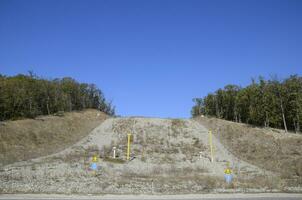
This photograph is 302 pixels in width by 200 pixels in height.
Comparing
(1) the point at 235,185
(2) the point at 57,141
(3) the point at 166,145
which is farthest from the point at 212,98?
(1) the point at 235,185

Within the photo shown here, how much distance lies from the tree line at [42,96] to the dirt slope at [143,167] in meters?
13.2

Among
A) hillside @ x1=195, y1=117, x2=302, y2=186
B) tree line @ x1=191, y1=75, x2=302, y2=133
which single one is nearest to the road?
hillside @ x1=195, y1=117, x2=302, y2=186

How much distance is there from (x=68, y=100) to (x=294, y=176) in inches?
1991

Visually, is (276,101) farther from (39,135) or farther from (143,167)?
(39,135)

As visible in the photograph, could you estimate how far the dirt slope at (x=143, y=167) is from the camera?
16.7 meters

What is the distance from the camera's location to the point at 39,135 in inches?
1474

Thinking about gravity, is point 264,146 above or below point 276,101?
below

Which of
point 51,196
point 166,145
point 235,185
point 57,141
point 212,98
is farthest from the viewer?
point 212,98

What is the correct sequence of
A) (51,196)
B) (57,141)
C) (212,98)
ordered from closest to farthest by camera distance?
(51,196) < (57,141) < (212,98)

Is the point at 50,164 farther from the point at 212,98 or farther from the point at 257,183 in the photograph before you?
the point at 212,98

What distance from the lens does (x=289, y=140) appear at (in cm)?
3872

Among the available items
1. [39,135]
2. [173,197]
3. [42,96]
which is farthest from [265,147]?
[42,96]

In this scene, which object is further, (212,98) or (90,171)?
(212,98)

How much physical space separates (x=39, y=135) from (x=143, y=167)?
53.6 feet
